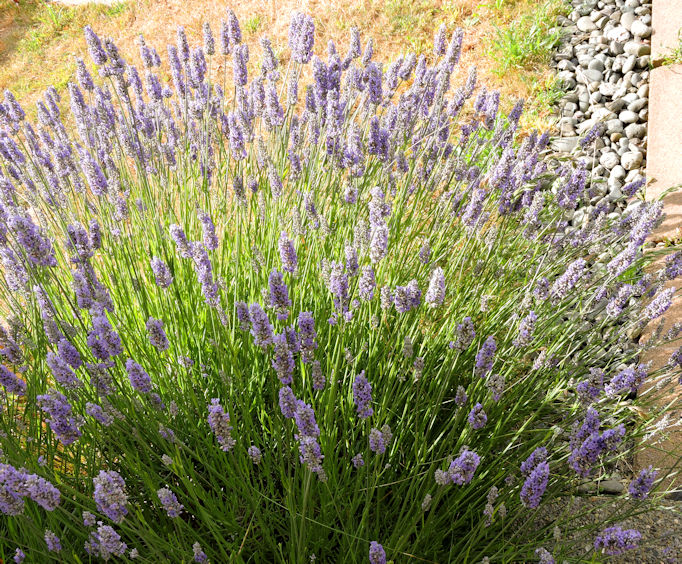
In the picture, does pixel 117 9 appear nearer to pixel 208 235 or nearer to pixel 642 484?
pixel 208 235

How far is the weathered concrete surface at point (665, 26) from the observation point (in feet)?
14.2

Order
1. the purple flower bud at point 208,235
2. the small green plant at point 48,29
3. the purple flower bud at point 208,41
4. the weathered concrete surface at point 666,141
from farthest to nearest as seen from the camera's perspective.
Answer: the small green plant at point 48,29
the weathered concrete surface at point 666,141
the purple flower bud at point 208,41
the purple flower bud at point 208,235

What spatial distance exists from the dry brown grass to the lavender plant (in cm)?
272

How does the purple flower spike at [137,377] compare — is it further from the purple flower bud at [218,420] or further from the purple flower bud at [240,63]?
the purple flower bud at [240,63]

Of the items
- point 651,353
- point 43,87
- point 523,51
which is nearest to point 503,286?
point 651,353

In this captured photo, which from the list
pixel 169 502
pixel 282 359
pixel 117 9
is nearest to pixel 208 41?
pixel 282 359

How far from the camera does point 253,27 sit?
6656mm

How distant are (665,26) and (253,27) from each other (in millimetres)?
4967

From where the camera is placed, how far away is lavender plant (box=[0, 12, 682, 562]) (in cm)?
126

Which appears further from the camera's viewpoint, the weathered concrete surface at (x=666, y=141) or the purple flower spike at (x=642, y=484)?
the weathered concrete surface at (x=666, y=141)

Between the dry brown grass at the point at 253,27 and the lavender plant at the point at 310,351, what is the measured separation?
2716mm

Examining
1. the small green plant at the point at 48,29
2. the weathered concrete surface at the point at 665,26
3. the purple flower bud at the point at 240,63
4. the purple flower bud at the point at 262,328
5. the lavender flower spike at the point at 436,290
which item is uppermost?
the small green plant at the point at 48,29

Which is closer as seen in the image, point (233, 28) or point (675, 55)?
point (233, 28)

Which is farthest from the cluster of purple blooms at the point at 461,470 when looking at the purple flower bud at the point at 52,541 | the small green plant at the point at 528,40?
the small green plant at the point at 528,40
